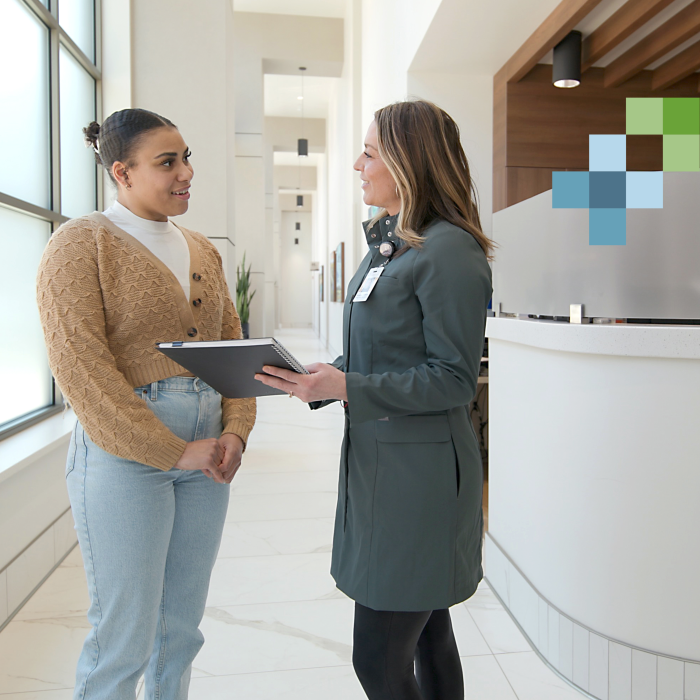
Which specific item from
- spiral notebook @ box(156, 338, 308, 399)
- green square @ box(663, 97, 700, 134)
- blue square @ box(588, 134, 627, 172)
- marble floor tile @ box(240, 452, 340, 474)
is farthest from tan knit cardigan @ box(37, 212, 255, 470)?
marble floor tile @ box(240, 452, 340, 474)

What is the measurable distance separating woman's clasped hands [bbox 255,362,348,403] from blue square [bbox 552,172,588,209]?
1157 millimetres

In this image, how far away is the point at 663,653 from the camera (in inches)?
61.4

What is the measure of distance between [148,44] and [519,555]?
3.60 metres

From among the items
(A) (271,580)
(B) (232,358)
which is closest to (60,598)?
(A) (271,580)

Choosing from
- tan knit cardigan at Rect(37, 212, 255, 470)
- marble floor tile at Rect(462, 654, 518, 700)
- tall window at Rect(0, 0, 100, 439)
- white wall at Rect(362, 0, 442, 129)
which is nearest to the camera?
tan knit cardigan at Rect(37, 212, 255, 470)

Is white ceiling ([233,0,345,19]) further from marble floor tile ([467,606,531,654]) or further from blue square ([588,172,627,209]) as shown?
marble floor tile ([467,606,531,654])

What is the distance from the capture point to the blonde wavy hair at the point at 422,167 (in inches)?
43.1

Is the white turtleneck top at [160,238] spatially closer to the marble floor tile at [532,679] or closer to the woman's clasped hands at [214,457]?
the woman's clasped hands at [214,457]

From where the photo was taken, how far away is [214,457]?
3.80 feet

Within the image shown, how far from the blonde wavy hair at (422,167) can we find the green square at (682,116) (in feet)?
3.55

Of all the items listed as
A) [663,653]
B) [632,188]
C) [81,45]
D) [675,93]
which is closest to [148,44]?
[81,45]

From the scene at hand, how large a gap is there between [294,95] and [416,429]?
12173 millimetres

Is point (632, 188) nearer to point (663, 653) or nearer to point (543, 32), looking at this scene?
point (663, 653)

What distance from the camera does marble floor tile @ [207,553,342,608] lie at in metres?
2.33
